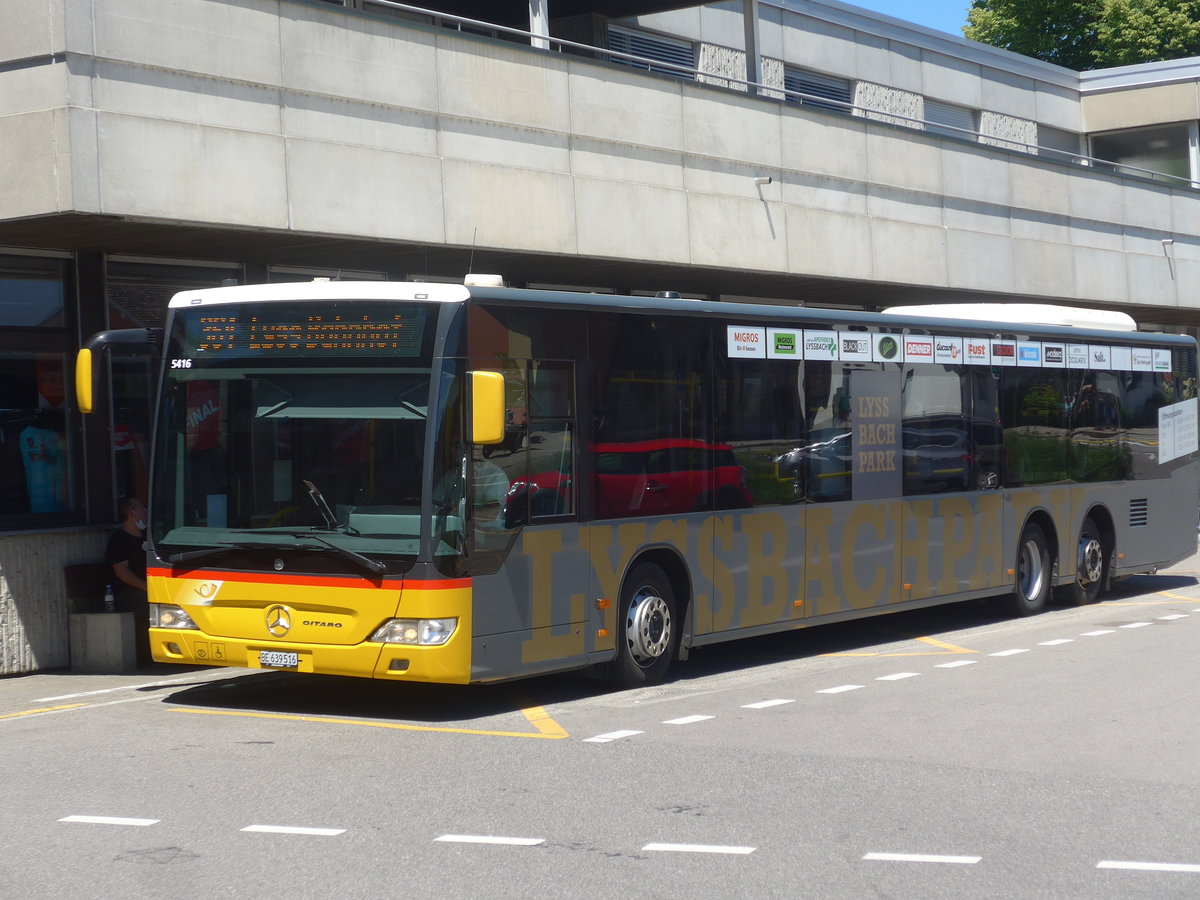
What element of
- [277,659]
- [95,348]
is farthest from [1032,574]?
[95,348]

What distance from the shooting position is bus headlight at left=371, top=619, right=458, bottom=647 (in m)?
9.63

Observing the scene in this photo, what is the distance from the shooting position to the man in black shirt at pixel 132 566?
13.3 metres

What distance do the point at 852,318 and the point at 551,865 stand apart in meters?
8.10

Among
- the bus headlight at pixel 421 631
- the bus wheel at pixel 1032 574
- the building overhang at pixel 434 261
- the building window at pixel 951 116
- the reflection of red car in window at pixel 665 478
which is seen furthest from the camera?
the building window at pixel 951 116

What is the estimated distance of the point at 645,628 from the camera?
1136cm

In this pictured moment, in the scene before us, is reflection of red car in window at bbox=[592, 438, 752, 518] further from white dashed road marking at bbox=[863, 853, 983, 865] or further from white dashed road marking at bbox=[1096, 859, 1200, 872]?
white dashed road marking at bbox=[1096, 859, 1200, 872]

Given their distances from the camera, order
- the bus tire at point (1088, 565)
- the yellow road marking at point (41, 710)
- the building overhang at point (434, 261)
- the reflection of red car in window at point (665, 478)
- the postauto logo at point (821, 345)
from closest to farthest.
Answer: the yellow road marking at point (41, 710) → the reflection of red car in window at point (665, 478) → the postauto logo at point (821, 345) → the building overhang at point (434, 261) → the bus tire at point (1088, 565)

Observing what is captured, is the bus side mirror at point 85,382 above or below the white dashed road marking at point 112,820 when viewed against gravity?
above

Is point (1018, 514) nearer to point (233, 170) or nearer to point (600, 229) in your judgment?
point (600, 229)

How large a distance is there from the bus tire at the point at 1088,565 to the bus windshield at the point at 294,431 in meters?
9.90

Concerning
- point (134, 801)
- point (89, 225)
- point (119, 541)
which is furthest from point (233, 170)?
point (134, 801)

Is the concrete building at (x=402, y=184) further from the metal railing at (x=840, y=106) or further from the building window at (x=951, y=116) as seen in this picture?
the building window at (x=951, y=116)

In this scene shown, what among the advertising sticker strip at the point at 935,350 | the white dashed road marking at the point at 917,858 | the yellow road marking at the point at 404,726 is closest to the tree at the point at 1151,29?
the advertising sticker strip at the point at 935,350

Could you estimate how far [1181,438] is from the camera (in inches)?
750
